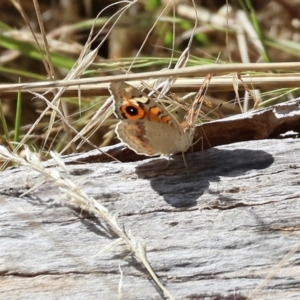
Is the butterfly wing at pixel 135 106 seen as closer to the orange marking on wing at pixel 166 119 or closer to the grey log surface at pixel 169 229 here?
the orange marking on wing at pixel 166 119

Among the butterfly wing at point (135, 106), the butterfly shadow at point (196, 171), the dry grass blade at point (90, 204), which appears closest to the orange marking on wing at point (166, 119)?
the butterfly wing at point (135, 106)

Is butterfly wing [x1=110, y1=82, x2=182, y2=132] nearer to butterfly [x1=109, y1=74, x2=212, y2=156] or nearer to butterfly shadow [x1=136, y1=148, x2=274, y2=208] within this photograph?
butterfly [x1=109, y1=74, x2=212, y2=156]

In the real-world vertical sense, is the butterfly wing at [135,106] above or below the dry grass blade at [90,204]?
above

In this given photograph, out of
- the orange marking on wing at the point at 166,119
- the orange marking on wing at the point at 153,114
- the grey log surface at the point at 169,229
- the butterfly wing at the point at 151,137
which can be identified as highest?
the orange marking on wing at the point at 153,114

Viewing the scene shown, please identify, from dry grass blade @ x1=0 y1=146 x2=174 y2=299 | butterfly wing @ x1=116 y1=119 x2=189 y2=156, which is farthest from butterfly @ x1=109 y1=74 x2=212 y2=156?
dry grass blade @ x1=0 y1=146 x2=174 y2=299

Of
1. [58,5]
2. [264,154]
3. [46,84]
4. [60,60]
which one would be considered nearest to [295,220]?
[264,154]

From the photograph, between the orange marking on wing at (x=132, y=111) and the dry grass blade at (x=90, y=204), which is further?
the orange marking on wing at (x=132, y=111)

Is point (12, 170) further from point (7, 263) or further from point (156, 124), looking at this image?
point (156, 124)

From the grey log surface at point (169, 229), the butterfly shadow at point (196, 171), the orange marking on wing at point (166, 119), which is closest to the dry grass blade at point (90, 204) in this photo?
the grey log surface at point (169, 229)
